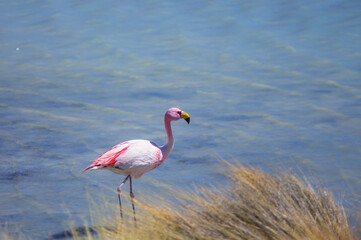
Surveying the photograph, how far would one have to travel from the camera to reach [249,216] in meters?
3.71

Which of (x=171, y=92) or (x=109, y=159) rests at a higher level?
(x=109, y=159)

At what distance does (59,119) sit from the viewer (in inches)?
335

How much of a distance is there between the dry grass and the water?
13.0 inches

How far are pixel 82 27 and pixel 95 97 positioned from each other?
661 centimetres

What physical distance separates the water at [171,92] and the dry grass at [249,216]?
331mm


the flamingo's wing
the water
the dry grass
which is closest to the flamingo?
the flamingo's wing

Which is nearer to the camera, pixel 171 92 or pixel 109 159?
pixel 109 159

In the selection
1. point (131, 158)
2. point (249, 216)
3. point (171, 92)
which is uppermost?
point (249, 216)

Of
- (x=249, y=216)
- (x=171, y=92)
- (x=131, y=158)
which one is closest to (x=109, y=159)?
(x=131, y=158)

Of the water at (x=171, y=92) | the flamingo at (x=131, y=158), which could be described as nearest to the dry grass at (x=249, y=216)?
the water at (x=171, y=92)

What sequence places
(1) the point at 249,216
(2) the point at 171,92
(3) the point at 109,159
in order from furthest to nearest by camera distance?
(2) the point at 171,92 → (3) the point at 109,159 → (1) the point at 249,216

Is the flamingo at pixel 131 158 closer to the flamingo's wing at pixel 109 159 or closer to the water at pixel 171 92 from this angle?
the flamingo's wing at pixel 109 159

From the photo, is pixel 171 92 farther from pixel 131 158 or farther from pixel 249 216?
pixel 249 216

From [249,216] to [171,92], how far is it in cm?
670
